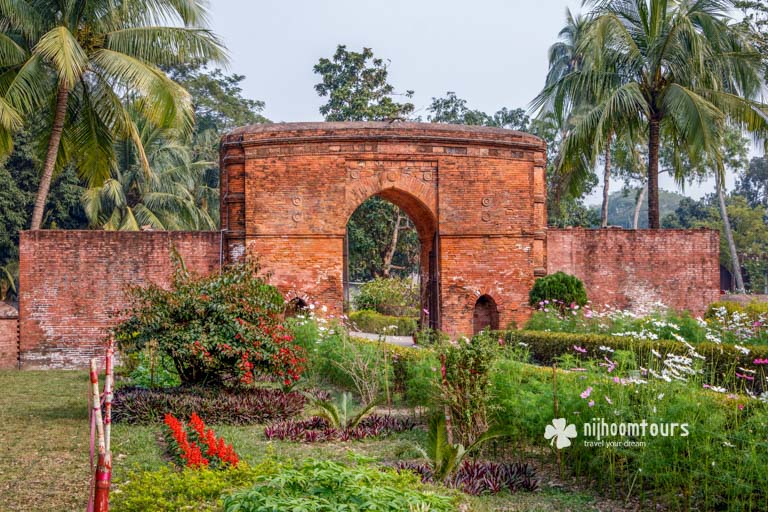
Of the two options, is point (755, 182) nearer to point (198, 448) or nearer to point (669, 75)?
point (669, 75)

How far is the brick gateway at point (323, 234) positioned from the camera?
15.2 m

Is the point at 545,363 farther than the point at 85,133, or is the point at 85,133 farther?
the point at 85,133

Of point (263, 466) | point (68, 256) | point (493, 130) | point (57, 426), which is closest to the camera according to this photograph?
point (263, 466)

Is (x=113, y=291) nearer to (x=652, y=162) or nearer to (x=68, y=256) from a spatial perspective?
(x=68, y=256)

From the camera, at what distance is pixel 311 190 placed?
626 inches

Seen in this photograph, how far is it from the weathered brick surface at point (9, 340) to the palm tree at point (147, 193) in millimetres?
11190

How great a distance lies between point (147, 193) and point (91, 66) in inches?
481

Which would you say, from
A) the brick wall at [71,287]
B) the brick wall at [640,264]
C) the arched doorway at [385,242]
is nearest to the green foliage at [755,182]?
the arched doorway at [385,242]

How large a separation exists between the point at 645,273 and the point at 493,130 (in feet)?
15.1

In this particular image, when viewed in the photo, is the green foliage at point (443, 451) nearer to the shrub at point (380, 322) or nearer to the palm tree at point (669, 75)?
the palm tree at point (669, 75)

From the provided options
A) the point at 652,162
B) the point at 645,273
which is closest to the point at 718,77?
the point at 652,162

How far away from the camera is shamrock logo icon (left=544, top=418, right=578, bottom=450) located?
6219mm

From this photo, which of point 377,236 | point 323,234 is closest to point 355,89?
point 377,236

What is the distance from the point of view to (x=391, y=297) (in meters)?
27.0
